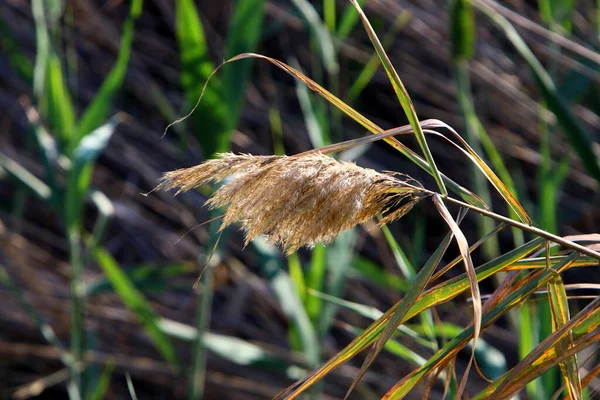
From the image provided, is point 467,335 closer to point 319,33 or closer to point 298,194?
point 298,194

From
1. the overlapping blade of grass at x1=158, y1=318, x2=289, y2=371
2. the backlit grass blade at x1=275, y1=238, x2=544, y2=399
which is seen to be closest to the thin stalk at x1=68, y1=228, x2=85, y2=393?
the overlapping blade of grass at x1=158, y1=318, x2=289, y2=371

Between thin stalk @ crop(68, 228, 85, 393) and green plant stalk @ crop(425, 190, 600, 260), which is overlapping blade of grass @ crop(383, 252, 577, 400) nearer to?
green plant stalk @ crop(425, 190, 600, 260)

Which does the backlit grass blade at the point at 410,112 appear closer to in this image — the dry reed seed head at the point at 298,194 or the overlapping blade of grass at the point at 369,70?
the dry reed seed head at the point at 298,194

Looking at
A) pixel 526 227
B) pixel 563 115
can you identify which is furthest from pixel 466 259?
pixel 563 115

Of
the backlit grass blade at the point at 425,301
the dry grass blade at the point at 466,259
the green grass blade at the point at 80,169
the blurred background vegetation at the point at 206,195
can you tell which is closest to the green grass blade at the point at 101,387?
the blurred background vegetation at the point at 206,195

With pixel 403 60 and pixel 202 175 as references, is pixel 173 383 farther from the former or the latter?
pixel 202 175
